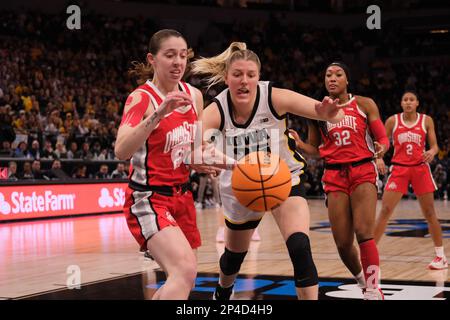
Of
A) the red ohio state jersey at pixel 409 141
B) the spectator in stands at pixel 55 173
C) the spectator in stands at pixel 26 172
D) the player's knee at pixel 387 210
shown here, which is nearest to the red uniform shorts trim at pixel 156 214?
the player's knee at pixel 387 210

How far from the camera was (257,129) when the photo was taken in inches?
183

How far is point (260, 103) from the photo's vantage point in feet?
15.1

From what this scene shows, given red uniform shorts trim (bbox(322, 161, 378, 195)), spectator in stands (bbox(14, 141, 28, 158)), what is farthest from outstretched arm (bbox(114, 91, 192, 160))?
spectator in stands (bbox(14, 141, 28, 158))

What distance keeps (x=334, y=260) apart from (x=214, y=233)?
349 centimetres

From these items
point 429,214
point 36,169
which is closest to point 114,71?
point 36,169

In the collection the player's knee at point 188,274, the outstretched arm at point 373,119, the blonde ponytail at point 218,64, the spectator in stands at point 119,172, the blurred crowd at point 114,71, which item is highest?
the blurred crowd at point 114,71

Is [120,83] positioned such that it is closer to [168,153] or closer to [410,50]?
[410,50]

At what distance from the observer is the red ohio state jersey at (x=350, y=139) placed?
5.70 m

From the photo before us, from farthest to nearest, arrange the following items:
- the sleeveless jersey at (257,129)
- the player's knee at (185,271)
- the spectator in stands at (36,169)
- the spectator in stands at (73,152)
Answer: the spectator in stands at (73,152)
the spectator in stands at (36,169)
the sleeveless jersey at (257,129)
the player's knee at (185,271)

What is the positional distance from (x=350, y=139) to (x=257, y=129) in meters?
1.34

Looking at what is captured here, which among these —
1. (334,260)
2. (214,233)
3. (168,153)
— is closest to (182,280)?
(168,153)

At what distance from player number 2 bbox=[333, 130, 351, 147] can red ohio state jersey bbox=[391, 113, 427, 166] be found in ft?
7.25

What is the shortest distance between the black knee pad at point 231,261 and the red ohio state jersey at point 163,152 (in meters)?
0.95

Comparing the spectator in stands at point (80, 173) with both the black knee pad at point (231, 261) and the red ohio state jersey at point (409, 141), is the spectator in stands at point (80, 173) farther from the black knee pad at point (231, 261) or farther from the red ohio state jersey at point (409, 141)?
the black knee pad at point (231, 261)
